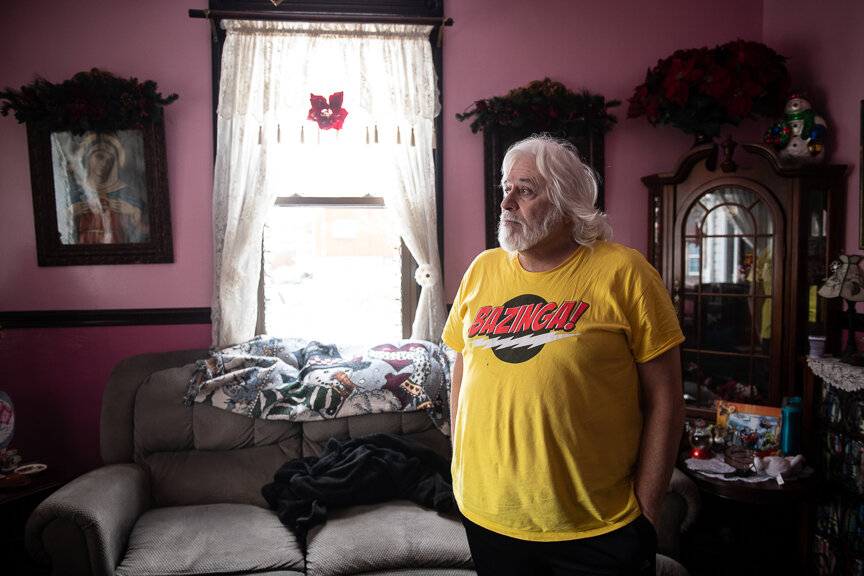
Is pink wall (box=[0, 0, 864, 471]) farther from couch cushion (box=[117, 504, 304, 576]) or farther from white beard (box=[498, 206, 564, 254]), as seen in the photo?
white beard (box=[498, 206, 564, 254])

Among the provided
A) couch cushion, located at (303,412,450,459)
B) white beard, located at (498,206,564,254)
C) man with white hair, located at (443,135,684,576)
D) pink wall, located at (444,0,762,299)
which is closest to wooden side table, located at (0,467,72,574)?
couch cushion, located at (303,412,450,459)

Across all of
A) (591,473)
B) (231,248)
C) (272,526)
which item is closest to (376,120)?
(231,248)

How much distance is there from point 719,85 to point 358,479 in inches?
92.9

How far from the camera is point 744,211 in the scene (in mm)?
2562

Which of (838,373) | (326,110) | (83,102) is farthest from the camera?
(326,110)

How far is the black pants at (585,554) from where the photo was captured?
115cm

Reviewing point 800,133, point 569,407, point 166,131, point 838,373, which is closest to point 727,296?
point 838,373

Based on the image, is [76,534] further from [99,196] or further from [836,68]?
[836,68]

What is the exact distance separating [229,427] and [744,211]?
8.22ft

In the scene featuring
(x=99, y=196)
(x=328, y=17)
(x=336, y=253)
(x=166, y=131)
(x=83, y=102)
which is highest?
(x=328, y=17)

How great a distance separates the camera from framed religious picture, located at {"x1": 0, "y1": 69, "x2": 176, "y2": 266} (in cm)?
276

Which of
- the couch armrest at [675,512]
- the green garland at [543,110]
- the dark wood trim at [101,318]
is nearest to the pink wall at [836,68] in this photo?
the green garland at [543,110]

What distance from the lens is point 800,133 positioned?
2.48 m

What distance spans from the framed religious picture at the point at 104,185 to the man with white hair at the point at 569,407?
2243 millimetres
